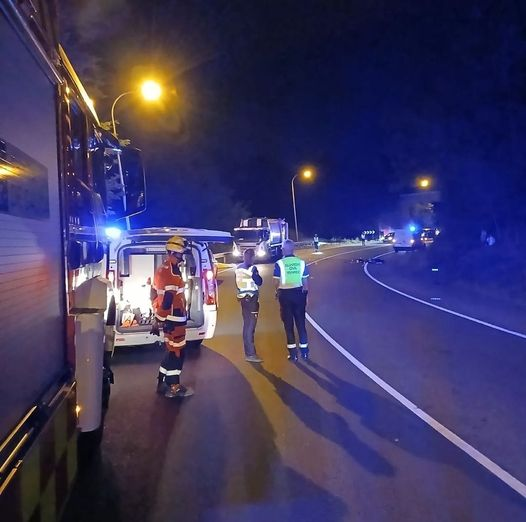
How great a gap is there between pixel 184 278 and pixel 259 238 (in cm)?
2626

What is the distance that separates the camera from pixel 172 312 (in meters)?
7.16

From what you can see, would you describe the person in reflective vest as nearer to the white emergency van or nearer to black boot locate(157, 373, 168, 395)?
the white emergency van

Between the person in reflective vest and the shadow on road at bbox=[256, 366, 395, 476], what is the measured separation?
131cm

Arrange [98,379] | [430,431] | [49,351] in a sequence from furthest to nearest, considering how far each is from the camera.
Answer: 1. [430,431]
2. [98,379]
3. [49,351]

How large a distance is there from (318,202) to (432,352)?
73.3 meters

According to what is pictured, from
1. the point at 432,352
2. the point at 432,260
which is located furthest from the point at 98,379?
the point at 432,260

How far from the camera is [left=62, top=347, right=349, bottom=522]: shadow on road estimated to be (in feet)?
13.6

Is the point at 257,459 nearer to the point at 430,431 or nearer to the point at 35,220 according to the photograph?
the point at 430,431

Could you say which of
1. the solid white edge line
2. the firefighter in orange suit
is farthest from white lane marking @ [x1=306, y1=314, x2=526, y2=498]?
the firefighter in orange suit

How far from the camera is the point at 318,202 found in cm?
8194

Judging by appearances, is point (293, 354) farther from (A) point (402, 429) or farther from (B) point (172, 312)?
(A) point (402, 429)

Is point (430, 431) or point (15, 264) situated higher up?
point (15, 264)

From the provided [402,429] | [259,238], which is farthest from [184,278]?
[259,238]

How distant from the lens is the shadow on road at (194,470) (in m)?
4.14
